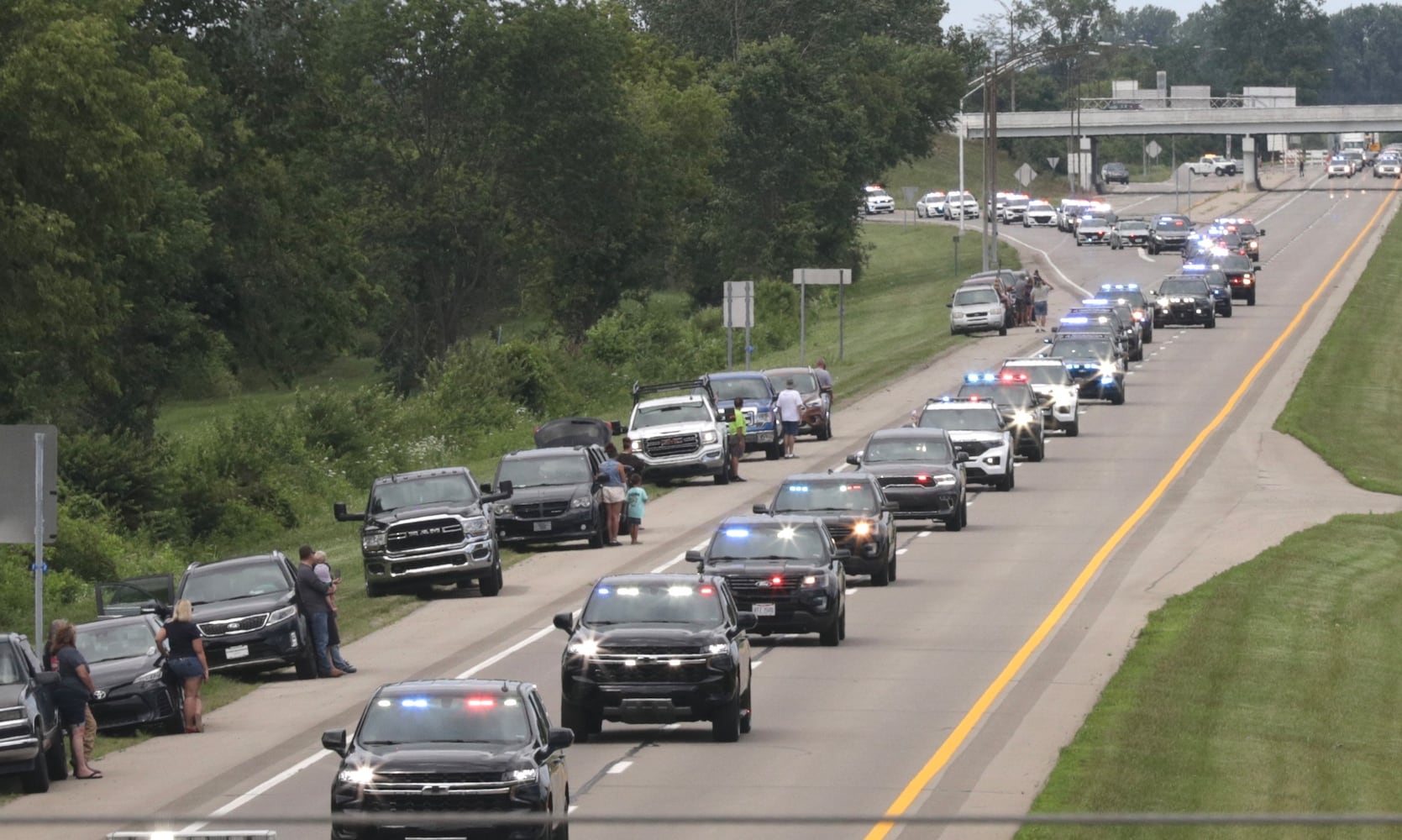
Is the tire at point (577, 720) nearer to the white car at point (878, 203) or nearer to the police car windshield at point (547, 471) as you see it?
the police car windshield at point (547, 471)

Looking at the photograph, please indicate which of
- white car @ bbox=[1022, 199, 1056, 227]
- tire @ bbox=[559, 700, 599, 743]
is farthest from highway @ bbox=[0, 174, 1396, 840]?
white car @ bbox=[1022, 199, 1056, 227]

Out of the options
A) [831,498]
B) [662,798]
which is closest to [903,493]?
[831,498]

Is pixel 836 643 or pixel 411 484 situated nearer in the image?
pixel 836 643

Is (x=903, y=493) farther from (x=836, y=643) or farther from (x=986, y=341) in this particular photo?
(x=986, y=341)

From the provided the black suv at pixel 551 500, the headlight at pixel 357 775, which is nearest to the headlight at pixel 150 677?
the headlight at pixel 357 775

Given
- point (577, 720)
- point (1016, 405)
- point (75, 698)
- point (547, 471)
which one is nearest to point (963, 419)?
point (1016, 405)

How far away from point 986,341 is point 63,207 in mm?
40763

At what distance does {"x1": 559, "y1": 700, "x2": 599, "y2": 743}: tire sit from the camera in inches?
792

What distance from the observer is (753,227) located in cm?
9750

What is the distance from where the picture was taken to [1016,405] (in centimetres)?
4547

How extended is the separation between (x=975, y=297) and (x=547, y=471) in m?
39.8

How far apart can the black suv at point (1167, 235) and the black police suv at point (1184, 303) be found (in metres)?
29.3

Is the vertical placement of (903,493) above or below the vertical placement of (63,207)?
below

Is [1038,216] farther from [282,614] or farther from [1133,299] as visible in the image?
[282,614]
